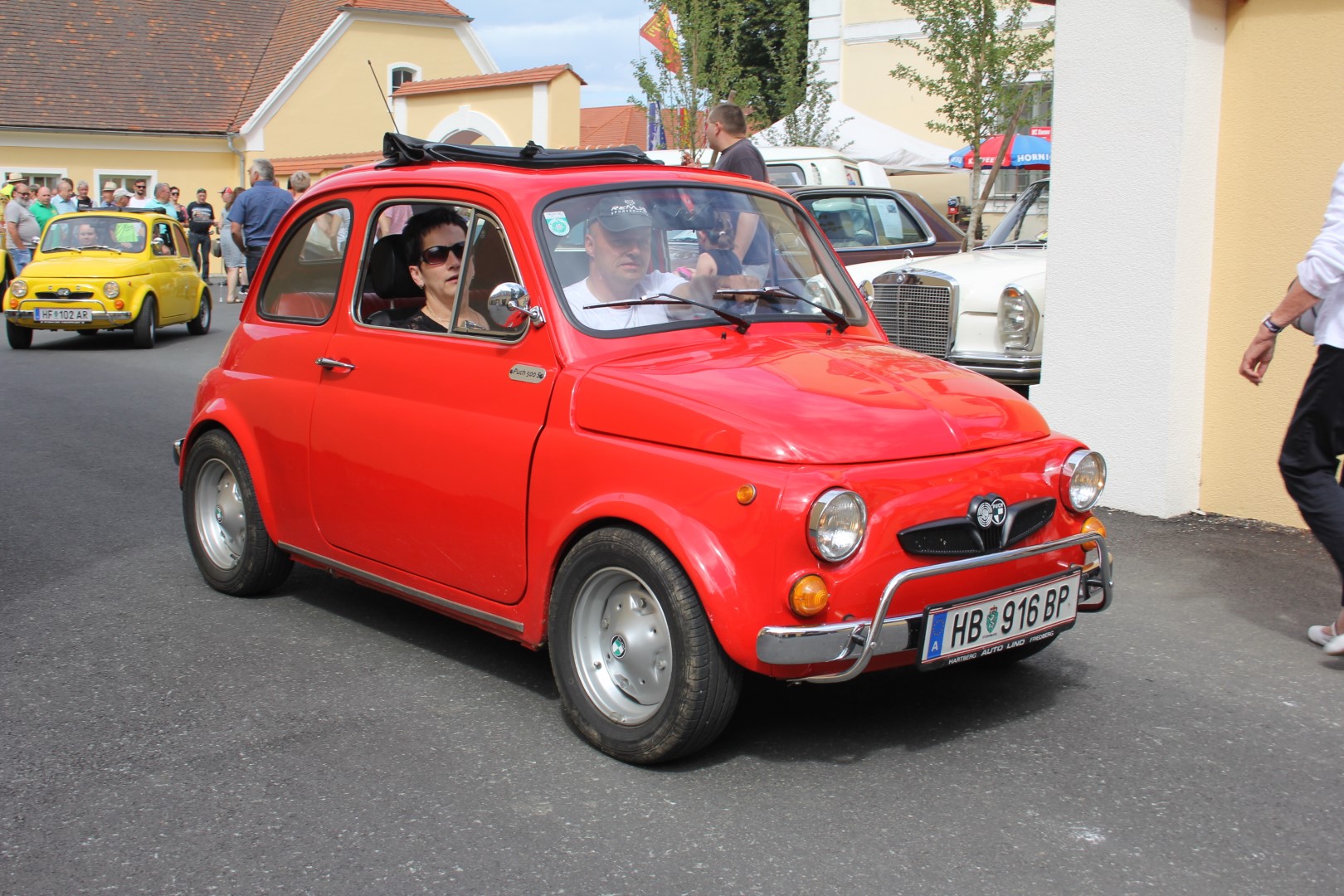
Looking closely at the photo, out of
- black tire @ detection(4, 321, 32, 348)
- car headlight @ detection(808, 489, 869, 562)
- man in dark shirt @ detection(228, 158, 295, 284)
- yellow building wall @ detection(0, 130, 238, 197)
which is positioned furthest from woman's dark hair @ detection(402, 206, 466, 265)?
yellow building wall @ detection(0, 130, 238, 197)

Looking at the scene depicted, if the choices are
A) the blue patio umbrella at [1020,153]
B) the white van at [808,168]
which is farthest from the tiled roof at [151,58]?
the white van at [808,168]

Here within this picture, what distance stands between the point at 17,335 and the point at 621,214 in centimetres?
1416

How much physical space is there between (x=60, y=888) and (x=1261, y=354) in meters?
4.37

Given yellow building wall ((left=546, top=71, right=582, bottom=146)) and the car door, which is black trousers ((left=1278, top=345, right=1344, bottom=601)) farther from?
yellow building wall ((left=546, top=71, right=582, bottom=146))

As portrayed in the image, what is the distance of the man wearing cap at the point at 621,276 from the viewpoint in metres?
4.46

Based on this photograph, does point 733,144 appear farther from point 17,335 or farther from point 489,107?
point 489,107

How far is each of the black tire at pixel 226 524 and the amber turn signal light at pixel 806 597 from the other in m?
2.74

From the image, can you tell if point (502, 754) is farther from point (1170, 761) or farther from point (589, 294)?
point (1170, 761)

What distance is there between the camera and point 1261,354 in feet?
16.7

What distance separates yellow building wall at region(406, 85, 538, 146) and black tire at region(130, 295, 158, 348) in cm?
1134

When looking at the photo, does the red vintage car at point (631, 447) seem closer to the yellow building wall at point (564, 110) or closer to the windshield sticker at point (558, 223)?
the windshield sticker at point (558, 223)

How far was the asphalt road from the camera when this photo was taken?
131 inches

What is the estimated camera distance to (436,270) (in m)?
5.01

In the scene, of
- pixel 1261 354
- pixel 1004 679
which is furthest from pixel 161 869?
pixel 1261 354
